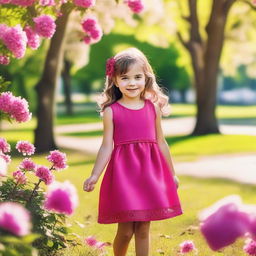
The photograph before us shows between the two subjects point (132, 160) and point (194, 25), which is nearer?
point (132, 160)

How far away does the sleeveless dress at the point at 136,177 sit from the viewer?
4992 millimetres

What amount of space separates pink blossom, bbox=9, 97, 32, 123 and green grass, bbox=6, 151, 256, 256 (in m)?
1.20

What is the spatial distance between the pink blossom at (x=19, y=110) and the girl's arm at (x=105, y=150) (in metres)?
0.68

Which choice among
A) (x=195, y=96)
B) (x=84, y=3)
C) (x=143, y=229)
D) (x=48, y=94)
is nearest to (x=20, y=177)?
(x=143, y=229)

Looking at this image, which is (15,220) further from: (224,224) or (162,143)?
(162,143)

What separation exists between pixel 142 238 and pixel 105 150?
0.68 m

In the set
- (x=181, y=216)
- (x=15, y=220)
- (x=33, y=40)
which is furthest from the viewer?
(x=181, y=216)

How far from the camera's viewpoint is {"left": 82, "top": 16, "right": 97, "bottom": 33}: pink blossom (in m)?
7.12

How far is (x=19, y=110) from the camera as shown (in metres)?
5.48

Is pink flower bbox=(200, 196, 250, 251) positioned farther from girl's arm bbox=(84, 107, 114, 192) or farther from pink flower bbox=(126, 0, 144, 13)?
pink flower bbox=(126, 0, 144, 13)

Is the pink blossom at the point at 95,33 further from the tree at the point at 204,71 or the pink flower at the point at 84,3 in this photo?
the tree at the point at 204,71

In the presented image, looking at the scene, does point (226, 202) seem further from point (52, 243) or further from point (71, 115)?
point (71, 115)

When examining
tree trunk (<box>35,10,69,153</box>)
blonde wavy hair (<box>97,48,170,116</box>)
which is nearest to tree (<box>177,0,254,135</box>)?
tree trunk (<box>35,10,69,153</box>)

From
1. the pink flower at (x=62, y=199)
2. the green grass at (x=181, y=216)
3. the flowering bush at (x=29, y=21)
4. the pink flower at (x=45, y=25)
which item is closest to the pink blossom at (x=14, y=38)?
the flowering bush at (x=29, y=21)
